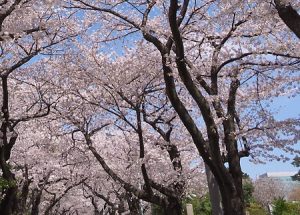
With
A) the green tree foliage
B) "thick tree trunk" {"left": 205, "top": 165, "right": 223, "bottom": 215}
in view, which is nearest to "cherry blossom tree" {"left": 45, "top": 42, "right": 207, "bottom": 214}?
"thick tree trunk" {"left": 205, "top": 165, "right": 223, "bottom": 215}

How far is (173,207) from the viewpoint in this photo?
1303 centimetres

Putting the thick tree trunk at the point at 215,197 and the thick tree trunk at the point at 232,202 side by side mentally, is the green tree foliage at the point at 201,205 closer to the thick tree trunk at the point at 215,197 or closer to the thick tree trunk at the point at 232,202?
the thick tree trunk at the point at 215,197

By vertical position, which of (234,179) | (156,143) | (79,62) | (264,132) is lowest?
(234,179)

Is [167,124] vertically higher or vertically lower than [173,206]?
higher

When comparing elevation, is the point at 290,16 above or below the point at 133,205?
below

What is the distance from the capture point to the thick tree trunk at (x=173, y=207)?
13023 mm

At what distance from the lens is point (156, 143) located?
15469 mm

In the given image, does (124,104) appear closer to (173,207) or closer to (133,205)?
(173,207)

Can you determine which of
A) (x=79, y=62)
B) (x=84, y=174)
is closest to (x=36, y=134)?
(x=84, y=174)

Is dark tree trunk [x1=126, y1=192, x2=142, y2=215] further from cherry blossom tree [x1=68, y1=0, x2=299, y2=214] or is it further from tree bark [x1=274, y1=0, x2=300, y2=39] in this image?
tree bark [x1=274, y1=0, x2=300, y2=39]

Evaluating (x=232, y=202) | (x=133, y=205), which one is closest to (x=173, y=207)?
(x=232, y=202)

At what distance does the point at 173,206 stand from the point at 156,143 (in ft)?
9.90

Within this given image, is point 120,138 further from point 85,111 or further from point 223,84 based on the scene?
point 223,84

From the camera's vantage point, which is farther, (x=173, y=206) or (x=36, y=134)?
(x=36, y=134)
